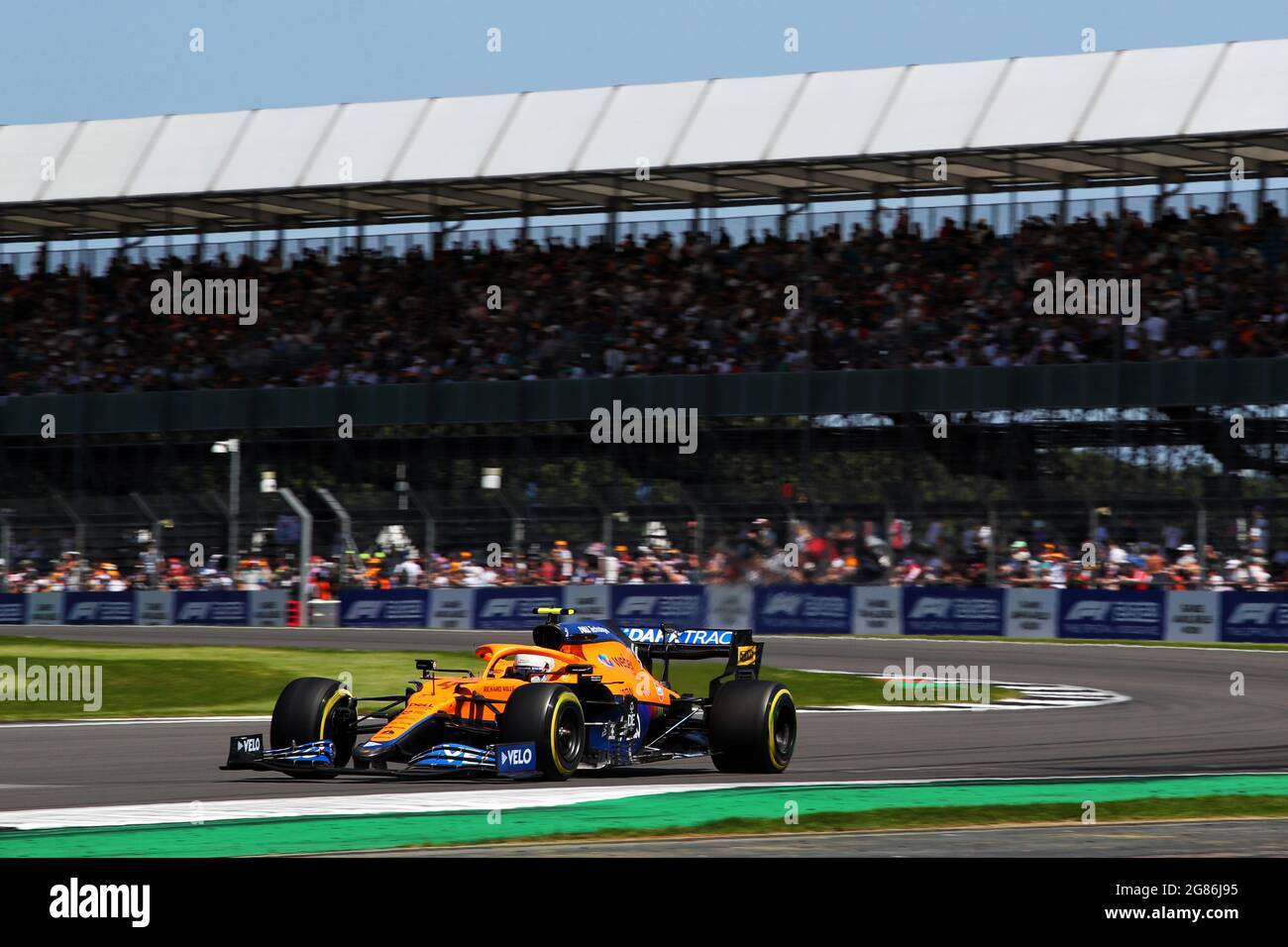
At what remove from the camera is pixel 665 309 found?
1467 inches

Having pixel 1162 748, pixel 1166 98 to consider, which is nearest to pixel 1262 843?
pixel 1162 748

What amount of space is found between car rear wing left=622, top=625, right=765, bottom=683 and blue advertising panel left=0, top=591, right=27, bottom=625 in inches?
1001

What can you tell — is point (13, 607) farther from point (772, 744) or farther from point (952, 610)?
point (772, 744)

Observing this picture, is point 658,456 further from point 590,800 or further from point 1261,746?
point 590,800

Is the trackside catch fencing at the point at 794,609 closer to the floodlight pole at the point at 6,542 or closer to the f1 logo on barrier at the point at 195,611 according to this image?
the f1 logo on barrier at the point at 195,611

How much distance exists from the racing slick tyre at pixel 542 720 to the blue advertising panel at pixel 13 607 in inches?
1052

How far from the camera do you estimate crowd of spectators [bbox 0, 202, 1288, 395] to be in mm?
32375

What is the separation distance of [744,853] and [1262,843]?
2479 mm

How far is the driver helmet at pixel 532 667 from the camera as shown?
39.6 feet

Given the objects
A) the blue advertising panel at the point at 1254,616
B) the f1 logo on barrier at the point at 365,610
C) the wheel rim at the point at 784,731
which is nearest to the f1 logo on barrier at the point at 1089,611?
the blue advertising panel at the point at 1254,616

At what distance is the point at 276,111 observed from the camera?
1566 inches

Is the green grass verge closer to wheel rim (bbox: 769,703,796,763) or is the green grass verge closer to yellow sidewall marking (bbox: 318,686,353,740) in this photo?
yellow sidewall marking (bbox: 318,686,353,740)

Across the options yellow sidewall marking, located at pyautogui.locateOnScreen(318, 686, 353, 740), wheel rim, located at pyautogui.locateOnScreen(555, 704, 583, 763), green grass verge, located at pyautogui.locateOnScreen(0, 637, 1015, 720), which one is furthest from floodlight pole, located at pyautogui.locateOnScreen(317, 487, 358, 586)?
wheel rim, located at pyautogui.locateOnScreen(555, 704, 583, 763)

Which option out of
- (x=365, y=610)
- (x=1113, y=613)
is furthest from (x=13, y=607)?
(x=1113, y=613)
